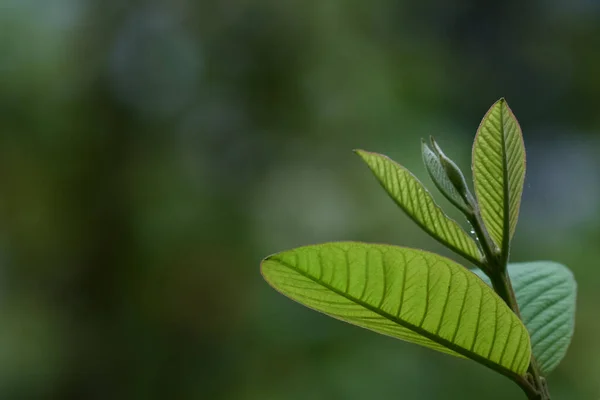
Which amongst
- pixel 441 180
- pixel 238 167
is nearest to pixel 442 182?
pixel 441 180

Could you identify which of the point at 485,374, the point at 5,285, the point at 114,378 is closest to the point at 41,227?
the point at 5,285

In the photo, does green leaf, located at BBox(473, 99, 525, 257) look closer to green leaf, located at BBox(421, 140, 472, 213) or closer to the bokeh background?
green leaf, located at BBox(421, 140, 472, 213)

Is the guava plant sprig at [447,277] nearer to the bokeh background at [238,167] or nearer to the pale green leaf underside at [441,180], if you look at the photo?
the pale green leaf underside at [441,180]

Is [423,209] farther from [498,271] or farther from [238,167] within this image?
[238,167]

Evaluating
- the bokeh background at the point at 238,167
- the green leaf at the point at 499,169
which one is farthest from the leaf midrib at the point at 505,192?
the bokeh background at the point at 238,167

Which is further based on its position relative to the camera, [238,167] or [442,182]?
[238,167]

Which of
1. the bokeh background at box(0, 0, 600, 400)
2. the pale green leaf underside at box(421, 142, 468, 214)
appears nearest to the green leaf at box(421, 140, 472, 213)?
the pale green leaf underside at box(421, 142, 468, 214)
